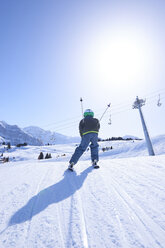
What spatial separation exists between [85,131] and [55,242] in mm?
3219

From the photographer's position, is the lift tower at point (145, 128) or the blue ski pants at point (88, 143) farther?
the lift tower at point (145, 128)

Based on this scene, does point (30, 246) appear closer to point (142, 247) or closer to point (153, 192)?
point (142, 247)

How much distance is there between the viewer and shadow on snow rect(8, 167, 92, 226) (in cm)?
153

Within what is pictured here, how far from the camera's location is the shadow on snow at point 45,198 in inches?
60.1

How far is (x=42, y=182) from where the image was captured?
2717 millimetres

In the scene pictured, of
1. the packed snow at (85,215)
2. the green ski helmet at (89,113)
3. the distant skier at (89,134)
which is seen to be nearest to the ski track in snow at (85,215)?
the packed snow at (85,215)

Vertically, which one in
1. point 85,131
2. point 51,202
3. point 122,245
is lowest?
point 122,245

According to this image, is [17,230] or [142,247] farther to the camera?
[17,230]

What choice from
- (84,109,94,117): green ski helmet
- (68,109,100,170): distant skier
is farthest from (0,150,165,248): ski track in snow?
(84,109,94,117): green ski helmet

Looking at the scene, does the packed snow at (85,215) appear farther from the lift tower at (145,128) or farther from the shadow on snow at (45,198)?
the lift tower at (145,128)

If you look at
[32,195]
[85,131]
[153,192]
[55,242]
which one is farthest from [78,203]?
[85,131]

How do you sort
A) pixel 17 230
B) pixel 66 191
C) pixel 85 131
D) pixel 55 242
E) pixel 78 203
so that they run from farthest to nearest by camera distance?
pixel 85 131, pixel 66 191, pixel 78 203, pixel 17 230, pixel 55 242

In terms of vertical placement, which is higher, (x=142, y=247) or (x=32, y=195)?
(x=32, y=195)

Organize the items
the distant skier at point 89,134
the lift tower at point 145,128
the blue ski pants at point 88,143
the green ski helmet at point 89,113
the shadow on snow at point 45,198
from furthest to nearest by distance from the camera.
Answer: the lift tower at point 145,128, the green ski helmet at point 89,113, the distant skier at point 89,134, the blue ski pants at point 88,143, the shadow on snow at point 45,198
